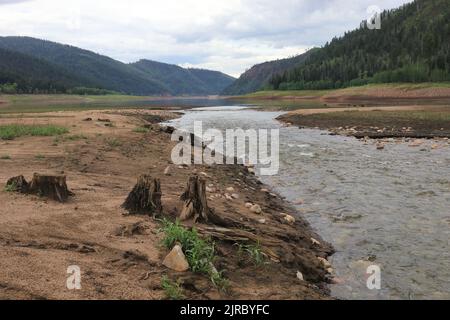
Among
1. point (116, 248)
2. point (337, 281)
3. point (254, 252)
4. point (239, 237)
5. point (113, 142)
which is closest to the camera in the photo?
point (116, 248)

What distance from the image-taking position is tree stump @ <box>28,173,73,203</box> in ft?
33.5

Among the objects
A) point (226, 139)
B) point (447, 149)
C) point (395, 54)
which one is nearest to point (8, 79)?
point (395, 54)

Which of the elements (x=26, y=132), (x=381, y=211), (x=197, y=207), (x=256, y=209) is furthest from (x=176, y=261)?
(x=26, y=132)

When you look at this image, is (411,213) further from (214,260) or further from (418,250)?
Answer: (214,260)

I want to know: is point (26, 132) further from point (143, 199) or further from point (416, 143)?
point (416, 143)

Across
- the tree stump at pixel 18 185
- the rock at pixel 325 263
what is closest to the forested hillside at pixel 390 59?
the rock at pixel 325 263

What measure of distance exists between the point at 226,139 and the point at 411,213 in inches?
917

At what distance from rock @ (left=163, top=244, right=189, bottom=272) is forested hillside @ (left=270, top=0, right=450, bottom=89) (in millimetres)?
122240

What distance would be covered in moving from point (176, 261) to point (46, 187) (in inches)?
190

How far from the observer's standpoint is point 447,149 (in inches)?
971

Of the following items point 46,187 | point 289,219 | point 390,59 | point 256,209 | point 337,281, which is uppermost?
point 390,59

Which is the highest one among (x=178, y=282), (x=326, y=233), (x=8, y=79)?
(x=8, y=79)

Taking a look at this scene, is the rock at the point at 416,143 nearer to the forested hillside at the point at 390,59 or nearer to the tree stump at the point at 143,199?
the tree stump at the point at 143,199

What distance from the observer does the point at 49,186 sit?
10.3m
